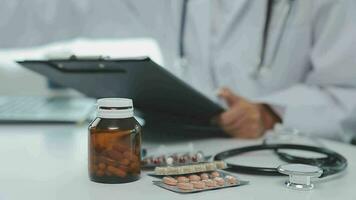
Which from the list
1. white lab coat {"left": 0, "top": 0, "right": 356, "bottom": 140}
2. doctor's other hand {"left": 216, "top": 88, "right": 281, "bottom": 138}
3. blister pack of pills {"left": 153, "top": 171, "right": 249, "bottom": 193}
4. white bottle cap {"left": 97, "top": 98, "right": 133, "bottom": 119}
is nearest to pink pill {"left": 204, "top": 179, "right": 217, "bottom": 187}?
blister pack of pills {"left": 153, "top": 171, "right": 249, "bottom": 193}

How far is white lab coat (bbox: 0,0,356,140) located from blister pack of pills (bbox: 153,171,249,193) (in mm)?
550

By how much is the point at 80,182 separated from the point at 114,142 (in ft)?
0.24

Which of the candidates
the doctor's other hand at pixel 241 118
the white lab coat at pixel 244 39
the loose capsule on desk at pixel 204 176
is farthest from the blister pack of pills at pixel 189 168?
the white lab coat at pixel 244 39

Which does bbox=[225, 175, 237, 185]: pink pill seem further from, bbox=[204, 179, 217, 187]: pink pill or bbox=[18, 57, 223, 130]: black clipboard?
bbox=[18, 57, 223, 130]: black clipboard

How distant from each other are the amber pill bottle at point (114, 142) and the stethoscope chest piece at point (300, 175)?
0.61 ft

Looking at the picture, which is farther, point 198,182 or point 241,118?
point 241,118

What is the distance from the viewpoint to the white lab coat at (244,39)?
3.94 ft

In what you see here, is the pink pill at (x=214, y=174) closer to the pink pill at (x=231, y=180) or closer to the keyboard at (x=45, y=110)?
the pink pill at (x=231, y=180)

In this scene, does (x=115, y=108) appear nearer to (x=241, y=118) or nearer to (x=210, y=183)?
(x=210, y=183)

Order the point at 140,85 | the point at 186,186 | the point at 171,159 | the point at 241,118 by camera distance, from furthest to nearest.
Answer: the point at 241,118, the point at 140,85, the point at 171,159, the point at 186,186

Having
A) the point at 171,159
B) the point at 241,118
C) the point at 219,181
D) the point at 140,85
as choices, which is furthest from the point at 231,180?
the point at 241,118

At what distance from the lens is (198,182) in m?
0.62

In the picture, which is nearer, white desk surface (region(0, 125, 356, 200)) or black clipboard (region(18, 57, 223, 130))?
white desk surface (region(0, 125, 356, 200))

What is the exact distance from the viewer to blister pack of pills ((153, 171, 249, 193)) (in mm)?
617
